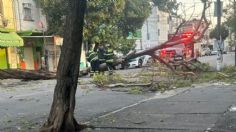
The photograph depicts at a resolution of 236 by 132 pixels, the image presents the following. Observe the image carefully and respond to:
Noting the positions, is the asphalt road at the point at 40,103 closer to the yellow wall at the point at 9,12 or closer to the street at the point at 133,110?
the street at the point at 133,110

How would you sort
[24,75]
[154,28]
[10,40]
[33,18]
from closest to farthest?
1. [24,75]
2. [10,40]
3. [33,18]
4. [154,28]

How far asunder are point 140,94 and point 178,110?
4510 millimetres

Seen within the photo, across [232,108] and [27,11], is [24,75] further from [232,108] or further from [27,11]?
[27,11]

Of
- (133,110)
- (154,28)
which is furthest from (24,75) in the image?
(154,28)

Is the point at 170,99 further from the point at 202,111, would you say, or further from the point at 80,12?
→ the point at 80,12

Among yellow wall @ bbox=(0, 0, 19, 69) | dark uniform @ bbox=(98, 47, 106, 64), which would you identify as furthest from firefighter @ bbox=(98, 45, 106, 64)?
yellow wall @ bbox=(0, 0, 19, 69)

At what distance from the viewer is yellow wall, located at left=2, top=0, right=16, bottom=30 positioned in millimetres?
30505

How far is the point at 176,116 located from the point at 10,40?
20.4 m

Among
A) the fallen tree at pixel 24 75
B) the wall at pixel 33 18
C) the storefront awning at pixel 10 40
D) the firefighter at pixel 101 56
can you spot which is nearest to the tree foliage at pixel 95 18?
the wall at pixel 33 18

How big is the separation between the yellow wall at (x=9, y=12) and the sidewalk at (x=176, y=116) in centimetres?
1996

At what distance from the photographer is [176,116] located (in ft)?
31.9

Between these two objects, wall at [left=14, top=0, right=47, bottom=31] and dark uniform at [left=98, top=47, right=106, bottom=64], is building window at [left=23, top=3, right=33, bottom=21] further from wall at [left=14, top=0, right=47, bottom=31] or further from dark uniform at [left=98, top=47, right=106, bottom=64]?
dark uniform at [left=98, top=47, right=106, bottom=64]

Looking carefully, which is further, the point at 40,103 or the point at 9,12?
the point at 9,12

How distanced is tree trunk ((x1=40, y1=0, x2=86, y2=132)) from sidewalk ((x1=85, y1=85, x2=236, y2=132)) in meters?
0.73
